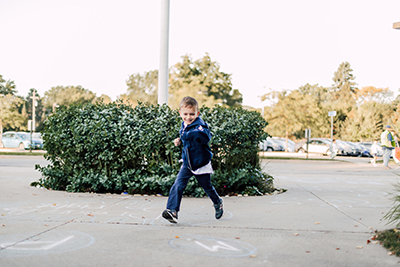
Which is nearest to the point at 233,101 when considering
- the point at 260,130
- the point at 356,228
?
the point at 260,130

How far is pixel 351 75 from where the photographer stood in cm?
9644

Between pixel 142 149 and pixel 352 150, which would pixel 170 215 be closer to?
pixel 142 149

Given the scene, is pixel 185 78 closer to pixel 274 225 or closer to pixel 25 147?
pixel 25 147

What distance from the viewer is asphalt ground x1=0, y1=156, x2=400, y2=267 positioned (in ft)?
12.2

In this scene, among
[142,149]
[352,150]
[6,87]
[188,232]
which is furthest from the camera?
[6,87]

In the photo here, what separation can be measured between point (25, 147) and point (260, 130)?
30.2 metres

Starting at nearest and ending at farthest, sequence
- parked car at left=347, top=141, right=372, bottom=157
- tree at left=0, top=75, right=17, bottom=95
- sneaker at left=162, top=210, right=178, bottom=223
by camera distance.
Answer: sneaker at left=162, top=210, right=178, bottom=223, parked car at left=347, top=141, right=372, bottom=157, tree at left=0, top=75, right=17, bottom=95

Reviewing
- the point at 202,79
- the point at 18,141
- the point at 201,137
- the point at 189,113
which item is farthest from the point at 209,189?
the point at 202,79

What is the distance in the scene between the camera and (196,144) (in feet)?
17.2

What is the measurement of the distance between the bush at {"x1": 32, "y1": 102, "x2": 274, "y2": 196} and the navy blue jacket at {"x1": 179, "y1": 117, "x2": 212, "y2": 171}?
2206 millimetres

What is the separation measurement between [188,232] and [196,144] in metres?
1.12

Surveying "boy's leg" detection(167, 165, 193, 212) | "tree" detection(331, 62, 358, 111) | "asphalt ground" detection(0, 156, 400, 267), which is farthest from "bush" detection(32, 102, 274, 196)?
"tree" detection(331, 62, 358, 111)

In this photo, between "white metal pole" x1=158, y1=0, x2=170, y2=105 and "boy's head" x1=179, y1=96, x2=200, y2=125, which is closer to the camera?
"boy's head" x1=179, y1=96, x2=200, y2=125

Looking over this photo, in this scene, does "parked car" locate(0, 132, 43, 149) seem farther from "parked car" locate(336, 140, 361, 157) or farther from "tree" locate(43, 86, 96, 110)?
"tree" locate(43, 86, 96, 110)
